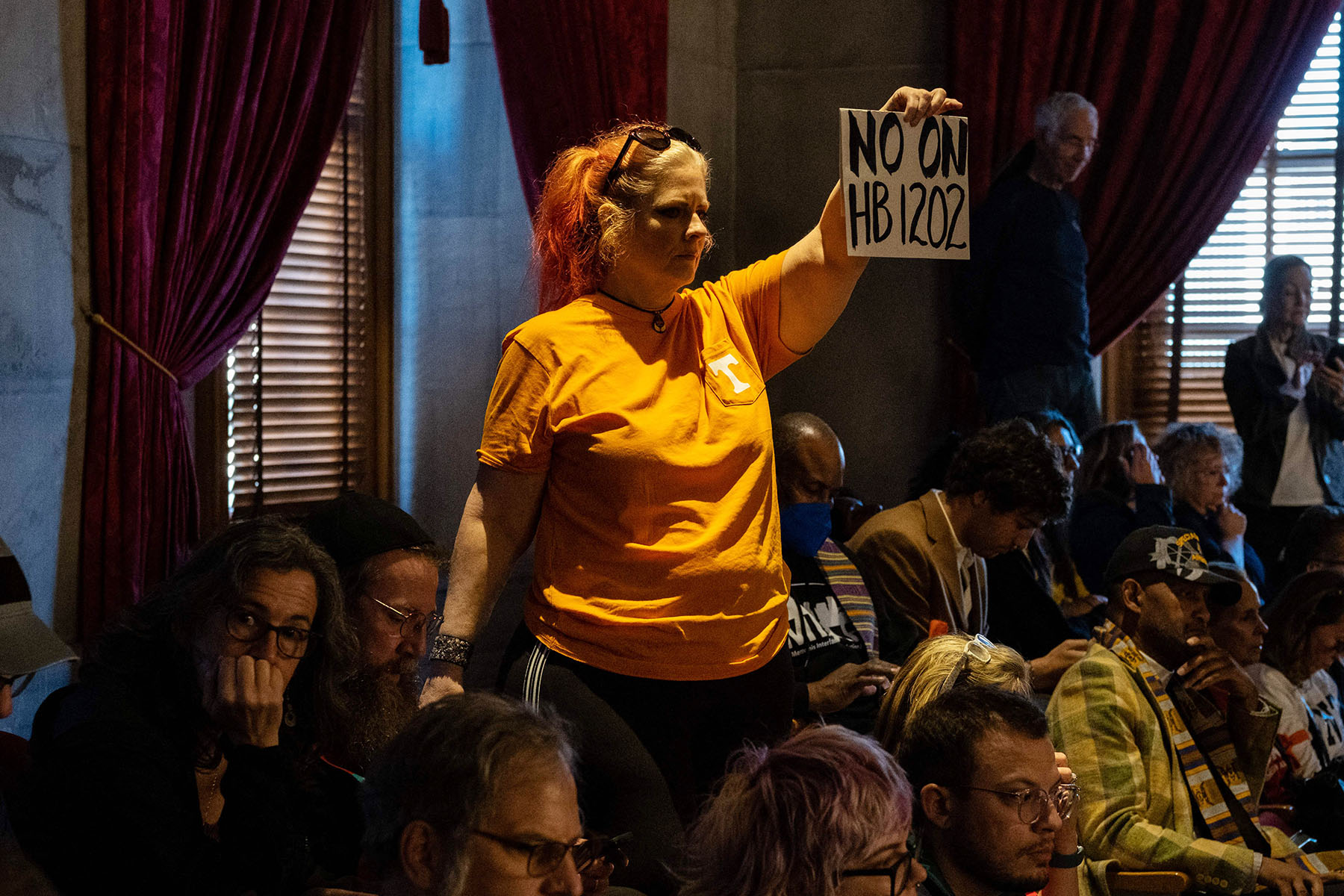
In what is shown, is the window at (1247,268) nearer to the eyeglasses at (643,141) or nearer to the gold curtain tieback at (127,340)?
the gold curtain tieback at (127,340)

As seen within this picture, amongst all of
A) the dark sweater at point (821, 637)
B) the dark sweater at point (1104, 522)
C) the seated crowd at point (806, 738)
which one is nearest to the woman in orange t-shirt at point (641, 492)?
the seated crowd at point (806, 738)

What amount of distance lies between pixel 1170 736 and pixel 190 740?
5.81 feet

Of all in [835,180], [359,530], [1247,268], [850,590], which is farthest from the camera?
[1247,268]

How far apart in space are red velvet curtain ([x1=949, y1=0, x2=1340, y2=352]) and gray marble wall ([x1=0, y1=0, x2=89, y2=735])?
3.31 m

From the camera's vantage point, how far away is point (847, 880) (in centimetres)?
151

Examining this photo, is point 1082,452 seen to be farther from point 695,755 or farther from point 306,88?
point 695,755

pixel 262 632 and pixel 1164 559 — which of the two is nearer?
pixel 262 632

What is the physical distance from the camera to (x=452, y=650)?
6.27 ft

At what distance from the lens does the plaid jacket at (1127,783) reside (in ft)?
8.12

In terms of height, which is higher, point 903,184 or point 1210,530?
point 903,184

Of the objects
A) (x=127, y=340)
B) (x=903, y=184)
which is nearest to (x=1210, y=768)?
(x=903, y=184)

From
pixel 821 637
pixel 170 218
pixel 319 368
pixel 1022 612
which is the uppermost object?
pixel 170 218

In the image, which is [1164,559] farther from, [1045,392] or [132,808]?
[1045,392]

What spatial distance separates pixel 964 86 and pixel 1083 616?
7.43 feet
